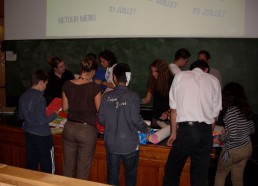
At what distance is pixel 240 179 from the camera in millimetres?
2518

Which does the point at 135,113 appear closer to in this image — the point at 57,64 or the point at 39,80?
the point at 39,80

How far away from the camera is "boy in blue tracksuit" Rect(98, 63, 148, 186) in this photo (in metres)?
2.07

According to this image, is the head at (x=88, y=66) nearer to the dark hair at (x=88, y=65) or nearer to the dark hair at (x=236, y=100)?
the dark hair at (x=88, y=65)

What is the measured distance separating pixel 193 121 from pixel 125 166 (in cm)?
67

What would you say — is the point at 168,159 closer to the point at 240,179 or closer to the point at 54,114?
the point at 240,179

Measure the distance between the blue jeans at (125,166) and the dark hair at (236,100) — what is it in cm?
90

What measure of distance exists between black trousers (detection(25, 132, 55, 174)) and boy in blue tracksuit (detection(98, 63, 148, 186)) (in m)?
0.66

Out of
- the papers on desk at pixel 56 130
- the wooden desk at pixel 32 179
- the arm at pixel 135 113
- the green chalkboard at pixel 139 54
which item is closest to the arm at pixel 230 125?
the arm at pixel 135 113

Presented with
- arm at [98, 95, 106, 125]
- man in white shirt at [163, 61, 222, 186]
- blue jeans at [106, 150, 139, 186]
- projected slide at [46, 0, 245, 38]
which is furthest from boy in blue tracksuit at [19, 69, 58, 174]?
projected slide at [46, 0, 245, 38]

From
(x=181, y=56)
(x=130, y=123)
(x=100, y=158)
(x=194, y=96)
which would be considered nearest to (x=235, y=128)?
(x=194, y=96)

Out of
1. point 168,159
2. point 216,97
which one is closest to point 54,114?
point 168,159

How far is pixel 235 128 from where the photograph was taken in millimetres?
2340

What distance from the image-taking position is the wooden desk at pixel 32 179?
35.0 inches

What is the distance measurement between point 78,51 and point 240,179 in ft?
11.7
